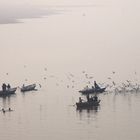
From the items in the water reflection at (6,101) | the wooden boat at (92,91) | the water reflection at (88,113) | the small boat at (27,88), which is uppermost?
the small boat at (27,88)

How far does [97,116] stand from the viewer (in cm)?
9600

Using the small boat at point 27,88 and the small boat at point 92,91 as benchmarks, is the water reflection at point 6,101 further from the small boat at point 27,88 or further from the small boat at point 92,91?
the small boat at point 92,91

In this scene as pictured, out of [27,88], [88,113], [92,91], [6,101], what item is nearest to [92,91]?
[92,91]

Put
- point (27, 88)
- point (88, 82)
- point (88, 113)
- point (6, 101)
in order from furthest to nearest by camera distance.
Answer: point (88, 82)
point (27, 88)
point (6, 101)
point (88, 113)

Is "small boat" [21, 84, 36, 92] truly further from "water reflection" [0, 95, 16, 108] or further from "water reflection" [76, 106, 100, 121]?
"water reflection" [76, 106, 100, 121]

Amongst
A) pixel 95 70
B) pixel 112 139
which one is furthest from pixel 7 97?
pixel 112 139

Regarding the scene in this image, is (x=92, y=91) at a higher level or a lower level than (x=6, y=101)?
higher

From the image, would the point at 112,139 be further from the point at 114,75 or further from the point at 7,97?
the point at 114,75

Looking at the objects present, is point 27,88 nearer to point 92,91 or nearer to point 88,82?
point 88,82

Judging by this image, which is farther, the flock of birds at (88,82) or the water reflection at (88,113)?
the flock of birds at (88,82)

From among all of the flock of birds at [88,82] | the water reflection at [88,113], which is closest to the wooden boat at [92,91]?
the flock of birds at [88,82]

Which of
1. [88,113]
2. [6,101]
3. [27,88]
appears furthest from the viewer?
[27,88]

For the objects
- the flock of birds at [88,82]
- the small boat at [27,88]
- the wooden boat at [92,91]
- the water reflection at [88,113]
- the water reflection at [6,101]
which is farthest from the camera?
the small boat at [27,88]

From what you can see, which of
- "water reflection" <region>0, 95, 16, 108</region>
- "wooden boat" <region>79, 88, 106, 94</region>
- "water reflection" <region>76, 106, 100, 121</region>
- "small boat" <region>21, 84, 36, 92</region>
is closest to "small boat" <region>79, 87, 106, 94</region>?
"wooden boat" <region>79, 88, 106, 94</region>
